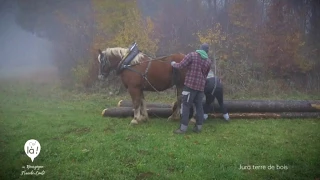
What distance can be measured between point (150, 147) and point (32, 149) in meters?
1.87

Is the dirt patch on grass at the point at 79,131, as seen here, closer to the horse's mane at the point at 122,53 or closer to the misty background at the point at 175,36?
the misty background at the point at 175,36

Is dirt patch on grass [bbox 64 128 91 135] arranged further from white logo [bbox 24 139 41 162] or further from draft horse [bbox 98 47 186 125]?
white logo [bbox 24 139 41 162]

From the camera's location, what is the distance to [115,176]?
159 inches

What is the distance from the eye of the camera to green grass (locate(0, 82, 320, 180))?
13.6ft

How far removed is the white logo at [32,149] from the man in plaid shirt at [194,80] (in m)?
2.66

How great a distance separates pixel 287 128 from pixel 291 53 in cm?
484

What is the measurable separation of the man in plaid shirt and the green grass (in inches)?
15.1

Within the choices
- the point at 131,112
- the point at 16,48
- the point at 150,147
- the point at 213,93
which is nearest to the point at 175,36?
the point at 131,112

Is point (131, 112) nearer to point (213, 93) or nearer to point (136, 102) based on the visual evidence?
point (136, 102)

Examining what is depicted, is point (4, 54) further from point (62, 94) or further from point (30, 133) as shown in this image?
point (62, 94)

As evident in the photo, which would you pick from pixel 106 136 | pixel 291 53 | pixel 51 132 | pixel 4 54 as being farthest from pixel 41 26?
pixel 291 53

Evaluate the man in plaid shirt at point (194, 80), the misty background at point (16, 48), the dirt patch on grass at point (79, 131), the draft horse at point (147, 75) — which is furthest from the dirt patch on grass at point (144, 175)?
the misty background at point (16, 48)

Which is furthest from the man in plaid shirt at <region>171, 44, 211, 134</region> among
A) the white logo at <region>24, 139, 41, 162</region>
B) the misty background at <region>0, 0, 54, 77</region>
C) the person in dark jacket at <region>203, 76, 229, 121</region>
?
the misty background at <region>0, 0, 54, 77</region>

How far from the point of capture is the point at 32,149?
438 centimetres
